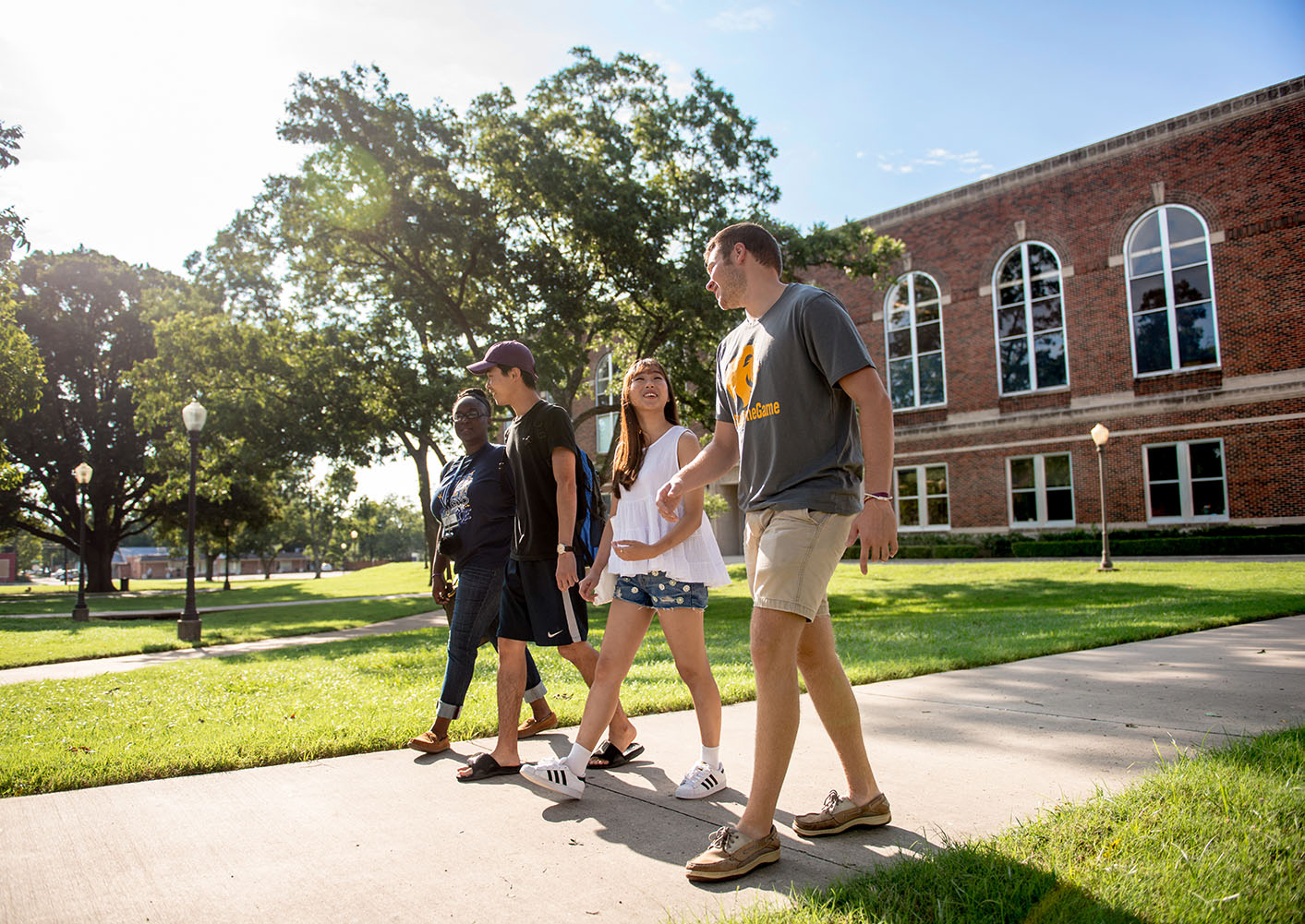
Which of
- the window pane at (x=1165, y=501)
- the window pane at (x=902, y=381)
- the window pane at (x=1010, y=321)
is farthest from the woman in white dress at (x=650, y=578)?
the window pane at (x=902, y=381)

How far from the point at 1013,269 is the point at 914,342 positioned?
4200 millimetres

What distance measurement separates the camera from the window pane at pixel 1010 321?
90.5ft

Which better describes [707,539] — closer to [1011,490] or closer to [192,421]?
[192,421]

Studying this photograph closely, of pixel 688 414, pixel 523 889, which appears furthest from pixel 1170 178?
pixel 523 889

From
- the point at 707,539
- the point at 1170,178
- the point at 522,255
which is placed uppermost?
the point at 1170,178

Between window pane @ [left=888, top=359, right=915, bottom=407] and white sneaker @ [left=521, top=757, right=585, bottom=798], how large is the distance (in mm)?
29045

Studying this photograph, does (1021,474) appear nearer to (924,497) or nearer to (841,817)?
(924,497)

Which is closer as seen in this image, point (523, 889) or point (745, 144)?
point (523, 889)

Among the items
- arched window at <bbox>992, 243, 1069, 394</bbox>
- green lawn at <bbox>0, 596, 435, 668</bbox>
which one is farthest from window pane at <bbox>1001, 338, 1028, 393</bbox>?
green lawn at <bbox>0, 596, 435, 668</bbox>

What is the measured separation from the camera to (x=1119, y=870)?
2.27 metres

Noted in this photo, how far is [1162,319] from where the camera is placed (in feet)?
80.4

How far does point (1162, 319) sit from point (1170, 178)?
13.4 feet

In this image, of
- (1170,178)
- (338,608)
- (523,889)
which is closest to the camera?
(523,889)

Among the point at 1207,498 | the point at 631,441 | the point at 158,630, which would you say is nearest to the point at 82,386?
the point at 158,630
